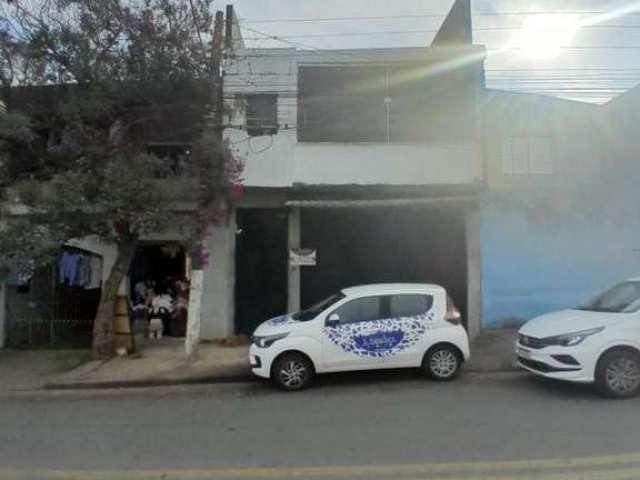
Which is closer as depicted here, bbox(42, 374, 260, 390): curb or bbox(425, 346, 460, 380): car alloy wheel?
bbox(425, 346, 460, 380): car alloy wheel

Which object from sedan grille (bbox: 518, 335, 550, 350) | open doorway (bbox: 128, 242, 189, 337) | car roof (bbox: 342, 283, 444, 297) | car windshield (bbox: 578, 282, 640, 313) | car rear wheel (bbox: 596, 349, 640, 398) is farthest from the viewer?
open doorway (bbox: 128, 242, 189, 337)

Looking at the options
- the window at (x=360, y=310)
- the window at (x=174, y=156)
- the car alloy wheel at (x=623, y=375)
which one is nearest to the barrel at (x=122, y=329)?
the window at (x=174, y=156)

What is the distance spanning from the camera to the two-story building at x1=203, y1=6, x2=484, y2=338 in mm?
12797

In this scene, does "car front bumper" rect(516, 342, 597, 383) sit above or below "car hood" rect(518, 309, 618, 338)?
below

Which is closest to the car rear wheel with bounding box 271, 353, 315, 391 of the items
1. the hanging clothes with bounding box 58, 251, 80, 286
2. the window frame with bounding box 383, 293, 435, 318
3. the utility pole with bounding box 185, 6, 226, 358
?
the window frame with bounding box 383, 293, 435, 318

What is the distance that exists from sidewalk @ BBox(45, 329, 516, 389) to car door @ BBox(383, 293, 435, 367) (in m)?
1.31

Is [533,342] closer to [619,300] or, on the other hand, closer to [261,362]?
[619,300]

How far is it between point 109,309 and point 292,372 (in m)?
4.52

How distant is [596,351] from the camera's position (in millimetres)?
7320

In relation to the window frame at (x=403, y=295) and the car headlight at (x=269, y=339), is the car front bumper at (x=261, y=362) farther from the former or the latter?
the window frame at (x=403, y=295)

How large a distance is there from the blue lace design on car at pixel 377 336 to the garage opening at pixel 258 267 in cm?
518

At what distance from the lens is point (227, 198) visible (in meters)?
11.5

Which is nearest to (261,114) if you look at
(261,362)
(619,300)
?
(261,362)

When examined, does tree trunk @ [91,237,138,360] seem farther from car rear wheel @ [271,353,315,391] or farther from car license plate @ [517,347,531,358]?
car license plate @ [517,347,531,358]
